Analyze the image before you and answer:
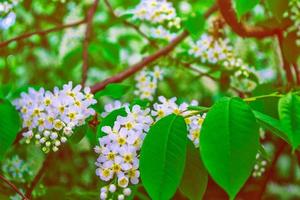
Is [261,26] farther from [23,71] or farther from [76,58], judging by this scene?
[23,71]

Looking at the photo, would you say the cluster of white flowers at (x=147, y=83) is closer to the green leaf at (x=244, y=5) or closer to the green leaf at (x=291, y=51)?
the green leaf at (x=291, y=51)

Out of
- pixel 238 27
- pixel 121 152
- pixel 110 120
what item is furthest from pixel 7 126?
pixel 238 27

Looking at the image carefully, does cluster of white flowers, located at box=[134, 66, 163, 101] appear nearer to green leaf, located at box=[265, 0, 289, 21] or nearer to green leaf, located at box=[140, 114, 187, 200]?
green leaf, located at box=[265, 0, 289, 21]

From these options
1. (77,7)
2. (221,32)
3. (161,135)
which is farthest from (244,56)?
(161,135)

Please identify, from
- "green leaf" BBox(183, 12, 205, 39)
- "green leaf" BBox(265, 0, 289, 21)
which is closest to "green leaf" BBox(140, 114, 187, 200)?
"green leaf" BBox(265, 0, 289, 21)

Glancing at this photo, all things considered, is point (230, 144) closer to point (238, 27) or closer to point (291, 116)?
point (291, 116)

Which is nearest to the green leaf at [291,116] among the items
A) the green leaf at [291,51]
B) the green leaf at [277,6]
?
the green leaf at [277,6]

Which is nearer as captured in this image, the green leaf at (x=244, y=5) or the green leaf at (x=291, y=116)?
the green leaf at (x=291, y=116)
